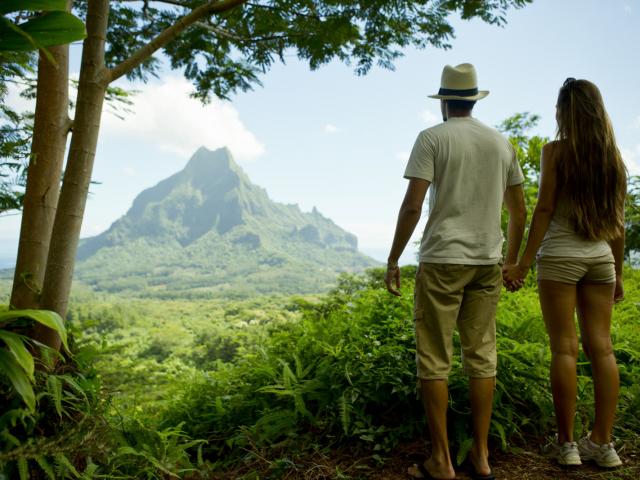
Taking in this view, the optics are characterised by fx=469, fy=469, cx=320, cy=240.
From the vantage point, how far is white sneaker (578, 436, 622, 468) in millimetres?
2436

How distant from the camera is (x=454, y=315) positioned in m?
2.34

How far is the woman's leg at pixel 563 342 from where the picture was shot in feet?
7.93

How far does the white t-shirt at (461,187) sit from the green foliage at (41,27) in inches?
59.3

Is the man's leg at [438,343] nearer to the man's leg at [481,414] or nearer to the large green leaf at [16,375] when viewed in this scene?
the man's leg at [481,414]

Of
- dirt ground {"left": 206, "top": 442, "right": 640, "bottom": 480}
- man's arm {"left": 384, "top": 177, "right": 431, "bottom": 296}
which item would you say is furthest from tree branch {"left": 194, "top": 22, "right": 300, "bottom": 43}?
dirt ground {"left": 206, "top": 442, "right": 640, "bottom": 480}

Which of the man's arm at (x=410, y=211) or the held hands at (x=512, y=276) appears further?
the held hands at (x=512, y=276)

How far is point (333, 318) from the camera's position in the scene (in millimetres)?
4211

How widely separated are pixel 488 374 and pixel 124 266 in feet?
689

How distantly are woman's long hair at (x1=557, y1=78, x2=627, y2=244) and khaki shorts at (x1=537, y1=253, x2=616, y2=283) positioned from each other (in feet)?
0.42

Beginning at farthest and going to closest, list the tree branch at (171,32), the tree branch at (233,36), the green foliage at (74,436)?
the tree branch at (233,36) < the tree branch at (171,32) < the green foliage at (74,436)

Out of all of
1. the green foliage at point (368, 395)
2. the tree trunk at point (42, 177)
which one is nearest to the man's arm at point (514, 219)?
the green foliage at point (368, 395)

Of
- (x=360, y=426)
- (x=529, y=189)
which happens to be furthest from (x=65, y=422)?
(x=529, y=189)

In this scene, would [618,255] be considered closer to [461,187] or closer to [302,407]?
[461,187]

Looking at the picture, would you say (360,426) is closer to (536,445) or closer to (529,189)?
(536,445)
